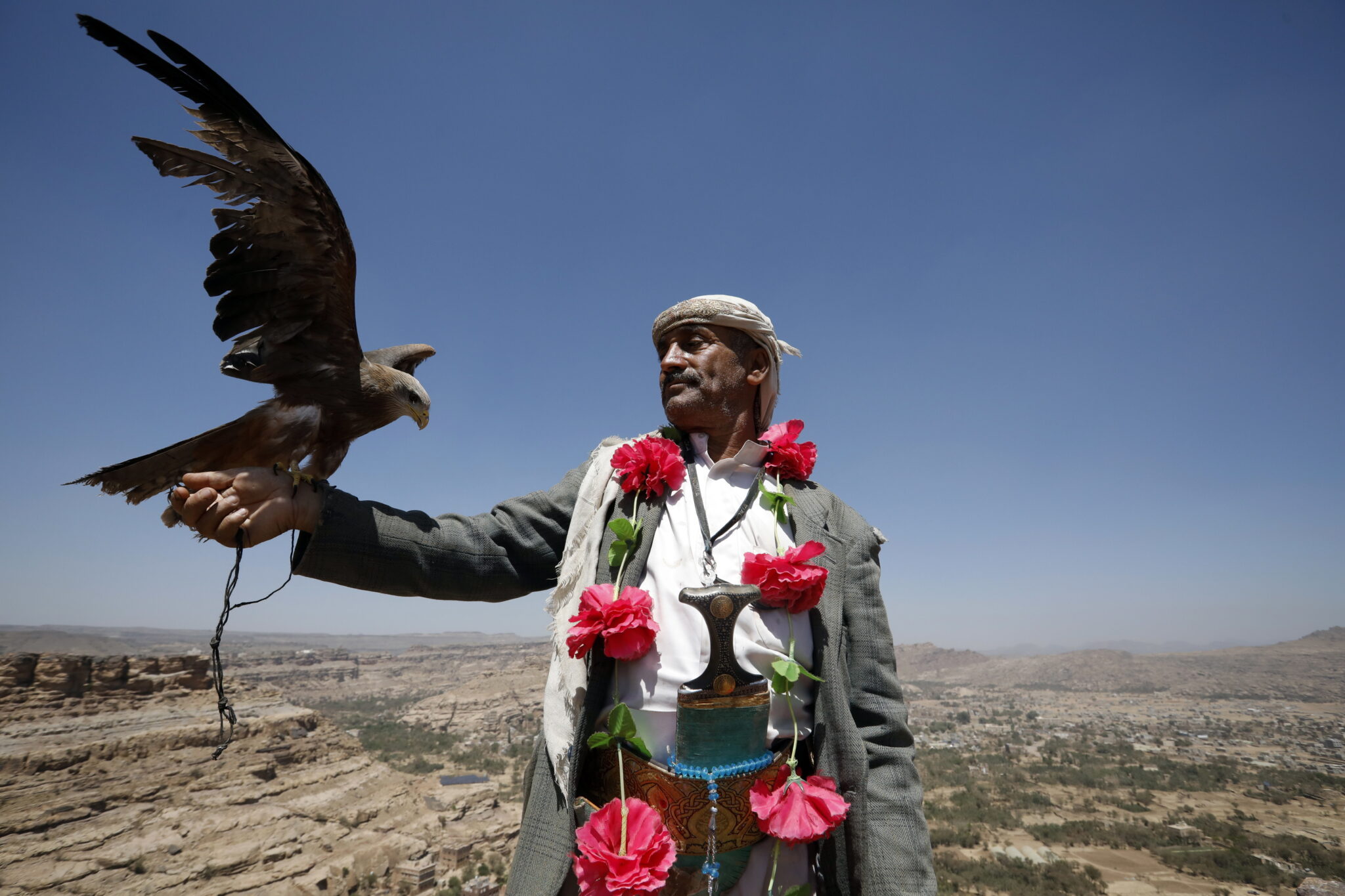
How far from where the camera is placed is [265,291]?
1967 millimetres

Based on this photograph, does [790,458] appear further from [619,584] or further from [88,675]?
[88,675]

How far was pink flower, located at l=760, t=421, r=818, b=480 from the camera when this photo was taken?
2303 mm

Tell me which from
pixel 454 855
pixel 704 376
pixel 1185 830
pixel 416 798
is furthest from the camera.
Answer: pixel 416 798

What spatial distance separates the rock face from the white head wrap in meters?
24.3

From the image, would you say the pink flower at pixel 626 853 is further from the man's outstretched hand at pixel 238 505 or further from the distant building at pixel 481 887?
the distant building at pixel 481 887

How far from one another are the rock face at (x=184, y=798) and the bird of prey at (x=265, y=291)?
23733 millimetres

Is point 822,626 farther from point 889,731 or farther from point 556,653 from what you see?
point 556,653

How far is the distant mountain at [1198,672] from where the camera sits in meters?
63.8

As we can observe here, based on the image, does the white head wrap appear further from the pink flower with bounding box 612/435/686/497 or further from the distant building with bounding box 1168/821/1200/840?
the distant building with bounding box 1168/821/1200/840

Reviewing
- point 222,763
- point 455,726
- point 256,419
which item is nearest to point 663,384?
point 256,419

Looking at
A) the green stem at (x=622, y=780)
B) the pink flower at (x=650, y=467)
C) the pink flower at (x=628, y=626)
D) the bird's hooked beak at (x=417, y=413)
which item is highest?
the bird's hooked beak at (x=417, y=413)

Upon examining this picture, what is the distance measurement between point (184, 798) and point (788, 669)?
30.4 meters

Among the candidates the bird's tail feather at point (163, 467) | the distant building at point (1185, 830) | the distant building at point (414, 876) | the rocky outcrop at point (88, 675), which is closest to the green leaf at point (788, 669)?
the bird's tail feather at point (163, 467)

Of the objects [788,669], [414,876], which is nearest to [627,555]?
[788,669]
